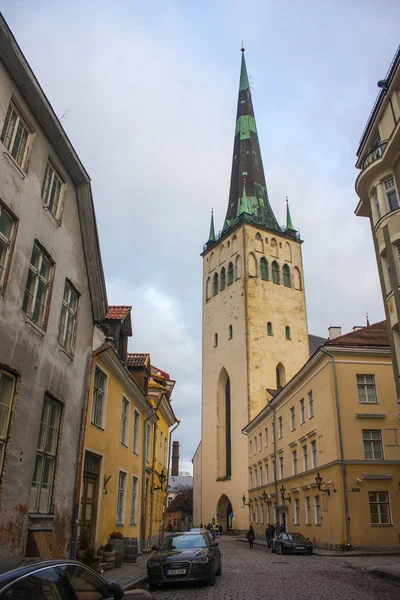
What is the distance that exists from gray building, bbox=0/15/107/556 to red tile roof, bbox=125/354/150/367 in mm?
6969

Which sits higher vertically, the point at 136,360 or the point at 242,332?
the point at 242,332

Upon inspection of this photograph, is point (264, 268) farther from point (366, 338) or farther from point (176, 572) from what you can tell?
point (176, 572)

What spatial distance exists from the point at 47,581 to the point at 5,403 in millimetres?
5519

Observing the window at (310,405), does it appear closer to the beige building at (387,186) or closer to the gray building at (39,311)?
the beige building at (387,186)

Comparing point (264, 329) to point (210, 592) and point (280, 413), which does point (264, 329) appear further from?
point (210, 592)

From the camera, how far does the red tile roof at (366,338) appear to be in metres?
24.6

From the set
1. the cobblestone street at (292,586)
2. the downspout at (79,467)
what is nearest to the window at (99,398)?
the downspout at (79,467)

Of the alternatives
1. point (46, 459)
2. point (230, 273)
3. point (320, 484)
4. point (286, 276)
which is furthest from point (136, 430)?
point (286, 276)

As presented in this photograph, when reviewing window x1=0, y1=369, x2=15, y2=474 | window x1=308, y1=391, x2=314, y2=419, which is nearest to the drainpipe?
window x1=308, y1=391, x2=314, y2=419

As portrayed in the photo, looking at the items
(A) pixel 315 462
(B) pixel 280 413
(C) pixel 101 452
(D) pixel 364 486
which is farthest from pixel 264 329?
(C) pixel 101 452

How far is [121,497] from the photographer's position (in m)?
17.3

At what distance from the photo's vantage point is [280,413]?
34312 millimetres

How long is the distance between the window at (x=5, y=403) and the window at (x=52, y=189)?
383cm

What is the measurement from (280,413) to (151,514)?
13333 millimetres
